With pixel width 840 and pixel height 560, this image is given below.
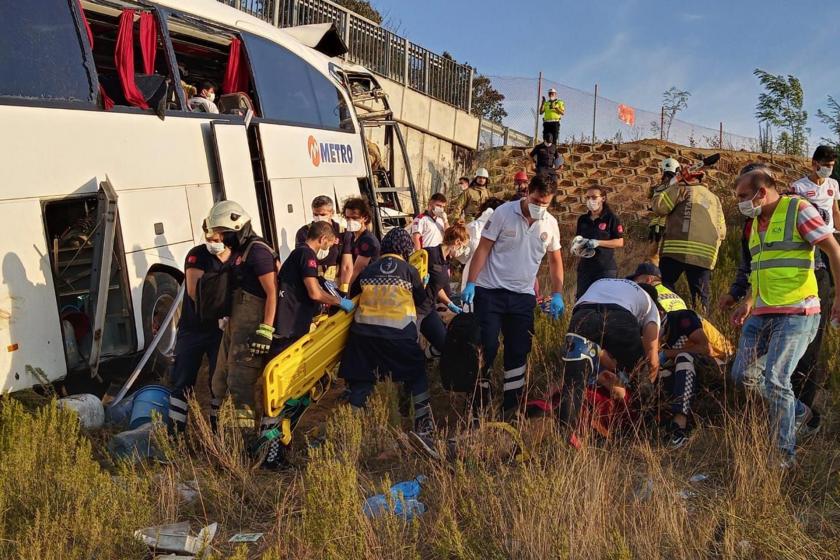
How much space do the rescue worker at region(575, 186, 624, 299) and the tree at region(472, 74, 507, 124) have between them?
18509 millimetres

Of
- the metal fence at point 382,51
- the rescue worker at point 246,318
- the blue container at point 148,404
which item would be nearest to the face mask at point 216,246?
the rescue worker at point 246,318

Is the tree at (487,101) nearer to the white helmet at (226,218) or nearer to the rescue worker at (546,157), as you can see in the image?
the rescue worker at (546,157)

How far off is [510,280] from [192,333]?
226 cm

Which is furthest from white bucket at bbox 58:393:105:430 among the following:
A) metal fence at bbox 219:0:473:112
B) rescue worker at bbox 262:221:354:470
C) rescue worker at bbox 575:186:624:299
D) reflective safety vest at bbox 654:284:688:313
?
metal fence at bbox 219:0:473:112

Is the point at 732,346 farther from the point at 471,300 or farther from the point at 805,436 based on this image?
the point at 471,300

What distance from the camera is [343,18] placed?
1692 centimetres

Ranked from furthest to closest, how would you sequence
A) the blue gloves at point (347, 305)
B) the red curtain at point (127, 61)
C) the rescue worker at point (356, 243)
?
the red curtain at point (127, 61) < the rescue worker at point (356, 243) < the blue gloves at point (347, 305)

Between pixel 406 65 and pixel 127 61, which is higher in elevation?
pixel 406 65

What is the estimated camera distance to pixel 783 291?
4.64 meters

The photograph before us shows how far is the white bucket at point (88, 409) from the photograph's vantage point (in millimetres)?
5711

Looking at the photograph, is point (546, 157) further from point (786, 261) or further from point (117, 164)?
point (786, 261)

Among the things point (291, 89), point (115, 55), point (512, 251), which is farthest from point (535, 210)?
point (291, 89)

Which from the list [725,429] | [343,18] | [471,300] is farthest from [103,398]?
[343,18]

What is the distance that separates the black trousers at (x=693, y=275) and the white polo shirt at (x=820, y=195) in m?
1.19
